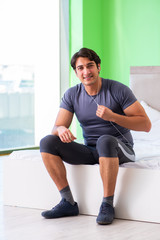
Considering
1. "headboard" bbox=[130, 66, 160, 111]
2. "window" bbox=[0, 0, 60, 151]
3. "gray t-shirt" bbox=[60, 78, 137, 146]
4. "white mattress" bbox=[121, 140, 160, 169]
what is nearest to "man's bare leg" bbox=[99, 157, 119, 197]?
"white mattress" bbox=[121, 140, 160, 169]

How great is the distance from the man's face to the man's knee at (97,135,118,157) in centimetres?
36

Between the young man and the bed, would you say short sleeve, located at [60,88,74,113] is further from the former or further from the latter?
the bed

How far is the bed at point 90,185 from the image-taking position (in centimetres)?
218

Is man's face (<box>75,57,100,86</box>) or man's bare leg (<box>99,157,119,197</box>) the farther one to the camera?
man's face (<box>75,57,100,86</box>)

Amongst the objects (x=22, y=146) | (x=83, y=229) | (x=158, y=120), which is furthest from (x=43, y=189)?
(x=22, y=146)

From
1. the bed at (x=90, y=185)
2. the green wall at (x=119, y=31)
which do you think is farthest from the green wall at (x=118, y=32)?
the bed at (x=90, y=185)

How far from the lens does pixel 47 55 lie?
17.8ft

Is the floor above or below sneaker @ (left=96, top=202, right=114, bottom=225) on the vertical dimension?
below

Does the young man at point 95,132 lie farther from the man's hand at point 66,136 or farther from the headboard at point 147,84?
the headboard at point 147,84

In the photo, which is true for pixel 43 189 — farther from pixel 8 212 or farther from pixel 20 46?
pixel 20 46

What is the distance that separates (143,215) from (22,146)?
3121 millimetres

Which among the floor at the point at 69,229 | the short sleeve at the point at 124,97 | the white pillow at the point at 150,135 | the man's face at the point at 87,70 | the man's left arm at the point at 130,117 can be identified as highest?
the man's face at the point at 87,70

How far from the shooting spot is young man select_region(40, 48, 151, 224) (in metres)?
2.15

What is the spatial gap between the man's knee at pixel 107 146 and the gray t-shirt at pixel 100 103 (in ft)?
0.60
